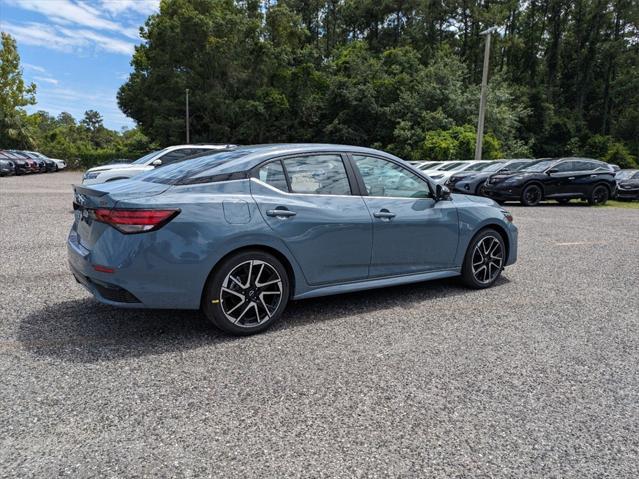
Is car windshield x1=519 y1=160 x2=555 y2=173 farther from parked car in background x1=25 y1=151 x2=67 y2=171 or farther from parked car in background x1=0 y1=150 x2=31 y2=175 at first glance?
parked car in background x1=25 y1=151 x2=67 y2=171

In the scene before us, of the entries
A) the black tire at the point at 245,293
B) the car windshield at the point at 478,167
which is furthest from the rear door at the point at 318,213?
the car windshield at the point at 478,167

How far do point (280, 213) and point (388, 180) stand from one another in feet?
4.39

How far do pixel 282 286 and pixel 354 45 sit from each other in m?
51.0

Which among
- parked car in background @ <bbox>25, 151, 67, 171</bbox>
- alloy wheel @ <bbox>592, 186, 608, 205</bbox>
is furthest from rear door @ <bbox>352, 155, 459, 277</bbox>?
parked car in background @ <bbox>25, 151, 67, 171</bbox>

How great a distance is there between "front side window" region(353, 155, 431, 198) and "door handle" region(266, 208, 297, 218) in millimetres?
930

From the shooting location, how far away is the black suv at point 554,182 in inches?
617

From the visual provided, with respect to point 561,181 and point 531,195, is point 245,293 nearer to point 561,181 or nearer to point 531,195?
point 531,195

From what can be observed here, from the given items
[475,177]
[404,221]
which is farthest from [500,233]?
[475,177]

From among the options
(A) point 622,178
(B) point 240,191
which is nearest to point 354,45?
(A) point 622,178

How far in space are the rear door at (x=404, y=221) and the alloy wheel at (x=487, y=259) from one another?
1.30 feet

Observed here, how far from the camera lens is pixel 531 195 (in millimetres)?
15984

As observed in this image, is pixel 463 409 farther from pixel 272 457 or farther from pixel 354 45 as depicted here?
pixel 354 45

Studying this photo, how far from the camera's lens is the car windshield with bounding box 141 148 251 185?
388 centimetres

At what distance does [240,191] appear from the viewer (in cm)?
385
